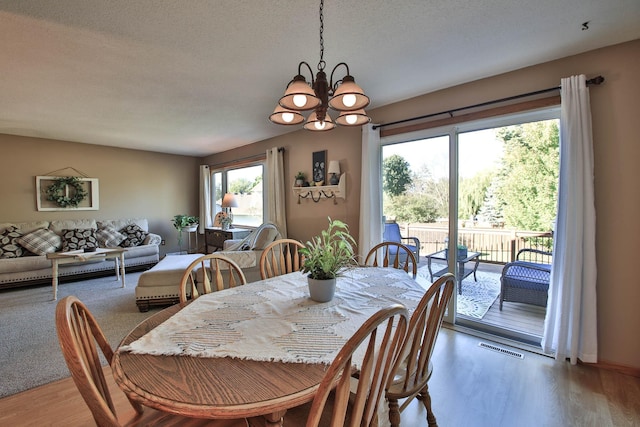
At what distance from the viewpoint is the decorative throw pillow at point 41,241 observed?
4281 millimetres

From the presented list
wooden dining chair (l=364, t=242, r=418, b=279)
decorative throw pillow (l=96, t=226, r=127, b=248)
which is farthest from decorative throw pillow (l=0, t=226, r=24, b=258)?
wooden dining chair (l=364, t=242, r=418, b=279)

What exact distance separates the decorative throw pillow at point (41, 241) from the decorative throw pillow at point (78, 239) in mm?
107

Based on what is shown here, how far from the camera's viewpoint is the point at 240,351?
99 cm

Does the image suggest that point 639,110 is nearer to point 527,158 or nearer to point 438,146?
point 527,158

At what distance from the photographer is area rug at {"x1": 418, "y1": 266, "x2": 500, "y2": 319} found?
9.87ft

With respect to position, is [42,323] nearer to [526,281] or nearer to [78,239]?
[78,239]

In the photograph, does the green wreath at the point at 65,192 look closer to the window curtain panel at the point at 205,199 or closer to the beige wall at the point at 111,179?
the beige wall at the point at 111,179

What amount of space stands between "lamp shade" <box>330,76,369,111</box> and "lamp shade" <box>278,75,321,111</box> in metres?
0.11

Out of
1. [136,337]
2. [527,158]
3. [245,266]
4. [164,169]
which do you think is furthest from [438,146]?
[164,169]

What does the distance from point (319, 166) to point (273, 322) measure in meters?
2.98

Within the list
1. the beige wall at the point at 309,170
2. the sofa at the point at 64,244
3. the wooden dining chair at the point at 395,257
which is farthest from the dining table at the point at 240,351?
the sofa at the point at 64,244

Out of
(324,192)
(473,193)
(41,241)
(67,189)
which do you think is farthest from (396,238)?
(67,189)

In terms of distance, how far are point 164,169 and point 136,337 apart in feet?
19.8

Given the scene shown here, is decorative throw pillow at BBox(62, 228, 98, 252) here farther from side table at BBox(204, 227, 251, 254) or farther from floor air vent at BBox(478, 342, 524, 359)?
floor air vent at BBox(478, 342, 524, 359)
